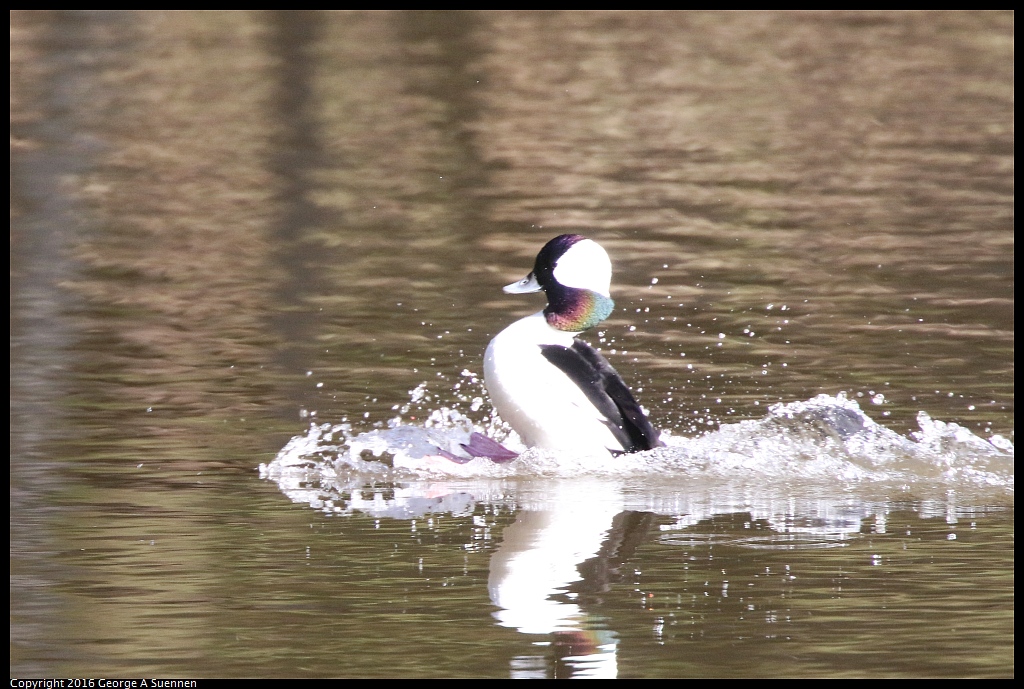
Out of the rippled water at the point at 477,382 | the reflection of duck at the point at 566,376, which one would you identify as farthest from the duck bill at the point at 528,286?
the rippled water at the point at 477,382

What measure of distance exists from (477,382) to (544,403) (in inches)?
68.9

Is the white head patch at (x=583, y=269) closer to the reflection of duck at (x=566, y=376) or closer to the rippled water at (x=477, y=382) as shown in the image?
the reflection of duck at (x=566, y=376)

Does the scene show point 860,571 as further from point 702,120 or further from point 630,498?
point 702,120

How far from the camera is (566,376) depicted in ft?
26.8

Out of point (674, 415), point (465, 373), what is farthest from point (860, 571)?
point (465, 373)

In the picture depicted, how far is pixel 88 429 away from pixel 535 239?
5.93m

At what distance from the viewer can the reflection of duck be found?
321 inches

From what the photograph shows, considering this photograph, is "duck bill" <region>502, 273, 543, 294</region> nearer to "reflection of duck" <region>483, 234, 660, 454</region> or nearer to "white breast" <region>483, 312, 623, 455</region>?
"reflection of duck" <region>483, 234, 660, 454</region>

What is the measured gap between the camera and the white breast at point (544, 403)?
815cm

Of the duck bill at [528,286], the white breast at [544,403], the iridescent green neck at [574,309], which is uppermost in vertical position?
the duck bill at [528,286]

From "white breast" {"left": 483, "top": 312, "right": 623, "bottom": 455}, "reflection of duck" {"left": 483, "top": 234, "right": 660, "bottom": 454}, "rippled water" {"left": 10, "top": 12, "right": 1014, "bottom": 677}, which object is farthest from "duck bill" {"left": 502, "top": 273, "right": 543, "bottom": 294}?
"rippled water" {"left": 10, "top": 12, "right": 1014, "bottom": 677}

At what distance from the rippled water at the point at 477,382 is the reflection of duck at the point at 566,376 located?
13 cm

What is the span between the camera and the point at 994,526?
707cm

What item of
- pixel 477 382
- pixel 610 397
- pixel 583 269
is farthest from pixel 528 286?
pixel 477 382
